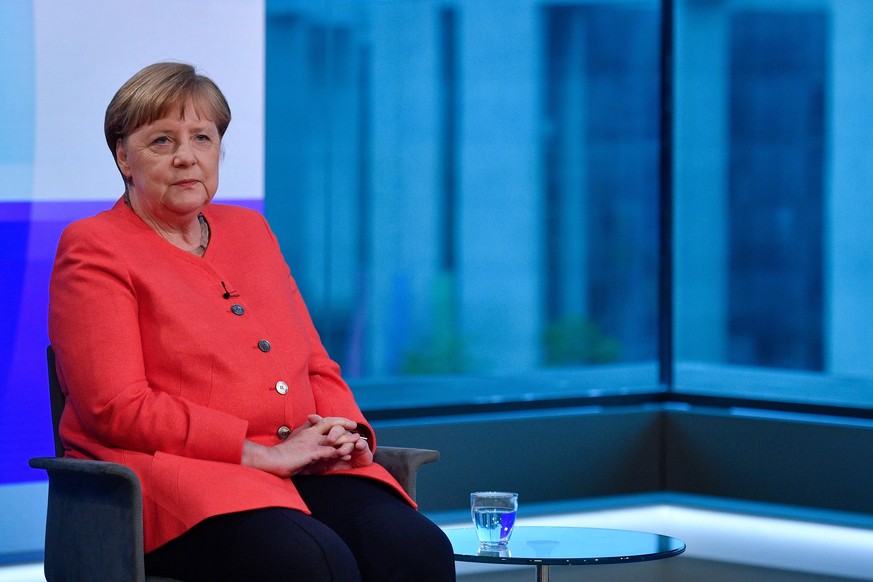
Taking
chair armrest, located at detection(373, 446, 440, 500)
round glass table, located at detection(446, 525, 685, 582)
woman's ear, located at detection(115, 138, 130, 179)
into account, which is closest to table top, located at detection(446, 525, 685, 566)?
round glass table, located at detection(446, 525, 685, 582)

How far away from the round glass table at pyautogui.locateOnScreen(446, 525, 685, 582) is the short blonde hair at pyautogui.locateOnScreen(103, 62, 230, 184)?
1028 mm

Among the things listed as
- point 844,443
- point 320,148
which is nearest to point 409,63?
point 320,148

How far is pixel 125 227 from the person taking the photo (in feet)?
Result: 8.13

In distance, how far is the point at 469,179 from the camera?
501cm

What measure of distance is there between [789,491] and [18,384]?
2.78m

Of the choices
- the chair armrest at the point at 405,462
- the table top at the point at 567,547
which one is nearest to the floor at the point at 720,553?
the table top at the point at 567,547

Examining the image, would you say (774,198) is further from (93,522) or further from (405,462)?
(93,522)

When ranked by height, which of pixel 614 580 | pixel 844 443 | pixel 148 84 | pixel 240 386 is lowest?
pixel 614 580

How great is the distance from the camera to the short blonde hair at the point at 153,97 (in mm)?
2459

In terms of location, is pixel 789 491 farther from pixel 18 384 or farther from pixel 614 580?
pixel 18 384

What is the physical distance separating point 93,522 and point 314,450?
1.37ft

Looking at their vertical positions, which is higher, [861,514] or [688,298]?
[688,298]

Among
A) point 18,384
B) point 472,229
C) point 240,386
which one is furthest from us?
point 472,229

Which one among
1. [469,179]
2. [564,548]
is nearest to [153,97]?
[564,548]
